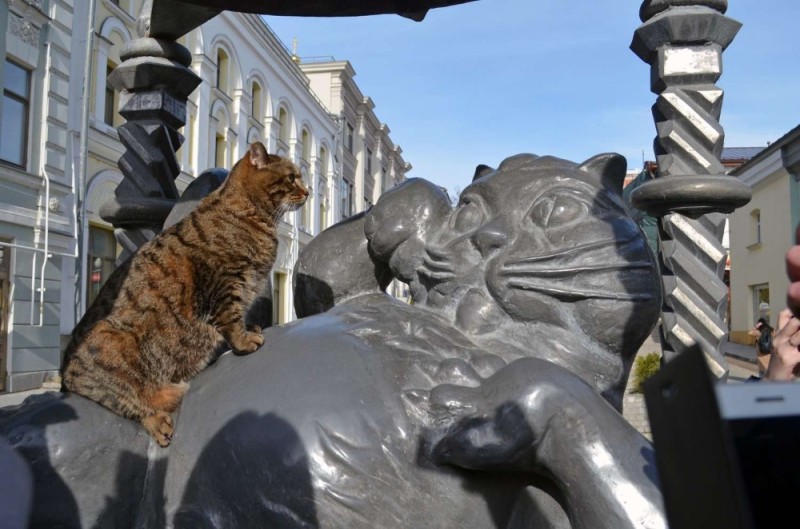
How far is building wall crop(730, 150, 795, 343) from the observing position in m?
17.3

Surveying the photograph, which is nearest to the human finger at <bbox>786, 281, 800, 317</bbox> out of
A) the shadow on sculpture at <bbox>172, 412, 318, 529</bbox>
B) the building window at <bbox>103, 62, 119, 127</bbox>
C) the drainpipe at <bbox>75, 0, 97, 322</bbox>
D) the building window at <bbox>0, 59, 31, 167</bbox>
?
the shadow on sculpture at <bbox>172, 412, 318, 529</bbox>

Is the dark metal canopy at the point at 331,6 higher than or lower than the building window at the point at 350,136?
lower

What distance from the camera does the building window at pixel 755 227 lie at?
19484mm

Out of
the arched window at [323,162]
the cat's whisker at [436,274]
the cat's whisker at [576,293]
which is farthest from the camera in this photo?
the arched window at [323,162]

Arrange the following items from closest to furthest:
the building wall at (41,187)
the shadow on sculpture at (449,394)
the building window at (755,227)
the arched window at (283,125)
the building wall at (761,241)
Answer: the shadow on sculpture at (449,394) → the building wall at (41,187) → the building wall at (761,241) → the building window at (755,227) → the arched window at (283,125)

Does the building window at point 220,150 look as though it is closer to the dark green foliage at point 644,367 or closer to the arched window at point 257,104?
the arched window at point 257,104

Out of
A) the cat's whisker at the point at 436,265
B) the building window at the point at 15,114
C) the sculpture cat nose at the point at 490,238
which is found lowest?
the cat's whisker at the point at 436,265

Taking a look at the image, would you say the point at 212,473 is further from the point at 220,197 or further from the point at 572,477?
the point at 220,197

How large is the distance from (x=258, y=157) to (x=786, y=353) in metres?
1.62

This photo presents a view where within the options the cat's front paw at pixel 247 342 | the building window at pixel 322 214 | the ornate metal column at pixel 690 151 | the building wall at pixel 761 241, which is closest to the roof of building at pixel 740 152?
the building wall at pixel 761 241

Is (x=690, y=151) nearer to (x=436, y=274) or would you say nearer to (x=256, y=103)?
(x=436, y=274)

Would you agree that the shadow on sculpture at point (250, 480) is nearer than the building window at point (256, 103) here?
Yes

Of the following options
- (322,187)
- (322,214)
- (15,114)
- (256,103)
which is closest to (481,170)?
(15,114)

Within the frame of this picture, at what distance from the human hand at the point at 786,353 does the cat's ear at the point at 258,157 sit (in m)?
1.56
